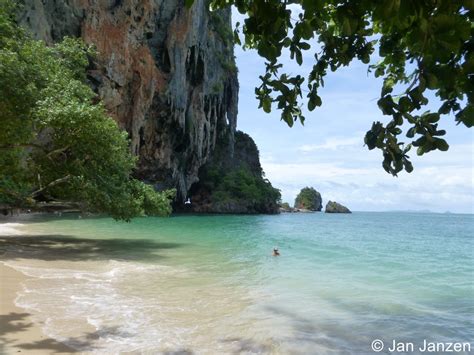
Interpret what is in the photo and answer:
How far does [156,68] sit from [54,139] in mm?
24908

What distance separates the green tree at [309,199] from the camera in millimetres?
107062

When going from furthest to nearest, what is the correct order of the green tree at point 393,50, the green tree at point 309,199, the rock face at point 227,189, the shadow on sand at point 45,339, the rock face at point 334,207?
the rock face at point 334,207 → the green tree at point 309,199 → the rock face at point 227,189 → the shadow on sand at point 45,339 → the green tree at point 393,50

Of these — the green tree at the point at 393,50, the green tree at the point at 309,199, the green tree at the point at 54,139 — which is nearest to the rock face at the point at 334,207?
the green tree at the point at 309,199

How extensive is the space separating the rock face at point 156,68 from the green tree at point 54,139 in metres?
11.6

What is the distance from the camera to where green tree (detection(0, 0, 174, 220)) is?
11.5m

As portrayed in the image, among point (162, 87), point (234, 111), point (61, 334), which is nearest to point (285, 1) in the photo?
A: point (61, 334)

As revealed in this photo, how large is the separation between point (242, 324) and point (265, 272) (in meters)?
5.73

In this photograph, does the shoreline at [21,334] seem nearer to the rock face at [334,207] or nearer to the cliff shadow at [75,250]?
the cliff shadow at [75,250]

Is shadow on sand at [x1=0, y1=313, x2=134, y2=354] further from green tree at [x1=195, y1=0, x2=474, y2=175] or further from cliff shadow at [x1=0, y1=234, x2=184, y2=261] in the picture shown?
cliff shadow at [x1=0, y1=234, x2=184, y2=261]

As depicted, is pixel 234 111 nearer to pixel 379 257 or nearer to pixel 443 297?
pixel 379 257

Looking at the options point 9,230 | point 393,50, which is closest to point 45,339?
point 393,50

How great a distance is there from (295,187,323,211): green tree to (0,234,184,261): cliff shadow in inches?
3622

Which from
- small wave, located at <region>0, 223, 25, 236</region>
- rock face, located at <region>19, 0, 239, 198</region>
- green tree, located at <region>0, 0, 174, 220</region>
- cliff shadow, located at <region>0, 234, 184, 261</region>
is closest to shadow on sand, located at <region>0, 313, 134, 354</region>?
cliff shadow, located at <region>0, 234, 184, 261</region>

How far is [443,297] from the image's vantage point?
384 inches
